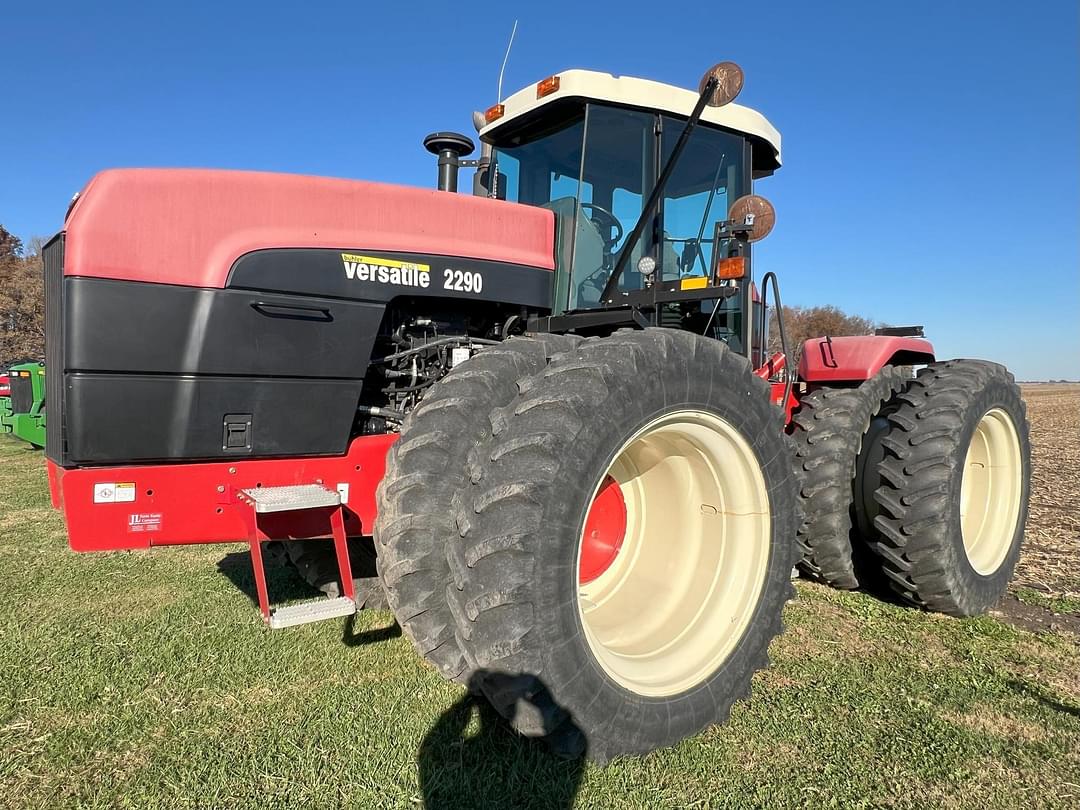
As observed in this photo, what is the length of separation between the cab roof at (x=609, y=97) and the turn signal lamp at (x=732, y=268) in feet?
2.81

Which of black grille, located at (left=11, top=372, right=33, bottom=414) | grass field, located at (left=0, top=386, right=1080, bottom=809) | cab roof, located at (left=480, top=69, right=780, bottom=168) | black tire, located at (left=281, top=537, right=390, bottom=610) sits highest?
cab roof, located at (left=480, top=69, right=780, bottom=168)

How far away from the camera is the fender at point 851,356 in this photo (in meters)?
4.39

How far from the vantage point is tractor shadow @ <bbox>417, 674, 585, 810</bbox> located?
224cm

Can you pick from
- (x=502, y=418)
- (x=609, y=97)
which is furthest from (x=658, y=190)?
(x=502, y=418)

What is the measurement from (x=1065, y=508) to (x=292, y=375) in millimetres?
7735

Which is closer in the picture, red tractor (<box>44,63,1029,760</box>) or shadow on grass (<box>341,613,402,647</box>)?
red tractor (<box>44,63,1029,760</box>)

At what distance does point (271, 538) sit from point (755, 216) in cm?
271

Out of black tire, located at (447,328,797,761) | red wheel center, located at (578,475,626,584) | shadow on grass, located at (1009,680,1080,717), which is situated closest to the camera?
black tire, located at (447,328,797,761)

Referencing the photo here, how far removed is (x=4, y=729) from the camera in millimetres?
2674

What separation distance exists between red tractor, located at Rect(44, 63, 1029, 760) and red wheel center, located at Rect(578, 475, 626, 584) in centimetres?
1

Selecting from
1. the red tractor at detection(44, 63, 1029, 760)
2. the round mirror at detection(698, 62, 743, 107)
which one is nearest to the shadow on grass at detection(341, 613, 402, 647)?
the red tractor at detection(44, 63, 1029, 760)

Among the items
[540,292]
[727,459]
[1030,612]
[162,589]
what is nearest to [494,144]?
[540,292]

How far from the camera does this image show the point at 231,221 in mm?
2521

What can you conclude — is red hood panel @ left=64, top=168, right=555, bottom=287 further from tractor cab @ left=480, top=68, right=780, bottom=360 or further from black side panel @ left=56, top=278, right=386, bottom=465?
tractor cab @ left=480, top=68, right=780, bottom=360
